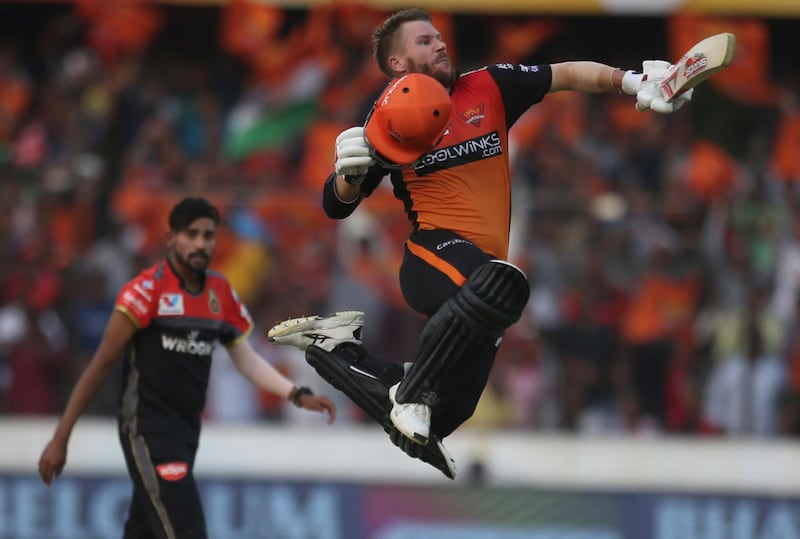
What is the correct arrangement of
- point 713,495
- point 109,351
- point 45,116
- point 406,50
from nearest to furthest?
point 406,50, point 109,351, point 713,495, point 45,116

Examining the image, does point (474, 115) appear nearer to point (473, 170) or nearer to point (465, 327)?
point (473, 170)

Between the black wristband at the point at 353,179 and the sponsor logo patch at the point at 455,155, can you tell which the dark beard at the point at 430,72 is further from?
the black wristband at the point at 353,179

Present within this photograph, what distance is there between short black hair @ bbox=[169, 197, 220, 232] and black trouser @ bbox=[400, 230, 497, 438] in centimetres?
154

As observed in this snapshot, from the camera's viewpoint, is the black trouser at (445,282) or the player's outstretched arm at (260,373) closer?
the black trouser at (445,282)

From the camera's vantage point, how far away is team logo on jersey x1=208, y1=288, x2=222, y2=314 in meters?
8.01

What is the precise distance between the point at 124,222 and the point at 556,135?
376 centimetres

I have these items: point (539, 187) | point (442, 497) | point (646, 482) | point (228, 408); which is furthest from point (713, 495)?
point (228, 408)

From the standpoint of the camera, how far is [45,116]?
13570mm

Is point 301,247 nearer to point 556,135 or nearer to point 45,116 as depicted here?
point 556,135

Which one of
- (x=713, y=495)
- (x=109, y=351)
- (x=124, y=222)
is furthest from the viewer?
(x=124, y=222)

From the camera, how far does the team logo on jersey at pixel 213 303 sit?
315 inches

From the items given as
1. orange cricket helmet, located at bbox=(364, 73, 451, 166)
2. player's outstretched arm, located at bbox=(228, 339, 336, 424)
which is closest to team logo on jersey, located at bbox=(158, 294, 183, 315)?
player's outstretched arm, located at bbox=(228, 339, 336, 424)

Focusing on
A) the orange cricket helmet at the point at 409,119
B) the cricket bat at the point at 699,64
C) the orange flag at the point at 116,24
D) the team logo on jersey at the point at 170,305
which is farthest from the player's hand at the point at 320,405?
the orange flag at the point at 116,24

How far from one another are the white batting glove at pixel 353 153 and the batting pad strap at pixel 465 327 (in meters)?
0.69
